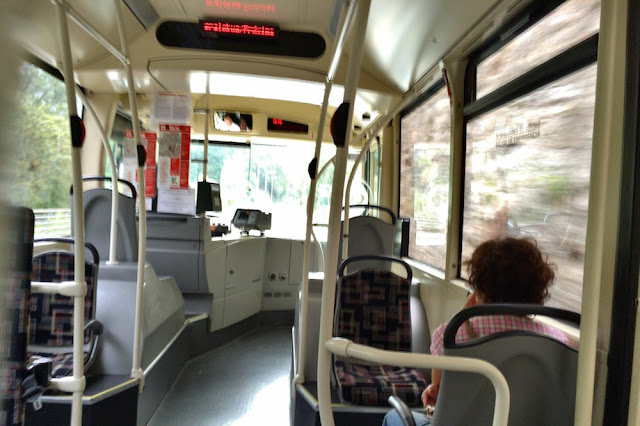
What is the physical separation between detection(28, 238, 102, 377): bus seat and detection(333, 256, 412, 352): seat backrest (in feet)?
4.28

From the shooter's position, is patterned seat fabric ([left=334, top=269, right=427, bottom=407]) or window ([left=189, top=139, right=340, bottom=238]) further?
window ([left=189, top=139, right=340, bottom=238])

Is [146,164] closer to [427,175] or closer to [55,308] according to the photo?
[55,308]

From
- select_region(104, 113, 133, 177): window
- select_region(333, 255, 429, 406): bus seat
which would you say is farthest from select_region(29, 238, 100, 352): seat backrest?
select_region(104, 113, 133, 177): window

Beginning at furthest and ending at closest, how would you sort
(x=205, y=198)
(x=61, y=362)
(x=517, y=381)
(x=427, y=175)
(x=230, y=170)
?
1. (x=230, y=170)
2. (x=205, y=198)
3. (x=427, y=175)
4. (x=61, y=362)
5. (x=517, y=381)

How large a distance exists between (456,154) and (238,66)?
1633 mm

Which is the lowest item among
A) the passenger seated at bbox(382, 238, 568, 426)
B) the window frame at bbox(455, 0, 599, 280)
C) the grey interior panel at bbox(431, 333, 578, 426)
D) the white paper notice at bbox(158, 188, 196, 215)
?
the grey interior panel at bbox(431, 333, 578, 426)

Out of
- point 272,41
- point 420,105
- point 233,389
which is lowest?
point 233,389

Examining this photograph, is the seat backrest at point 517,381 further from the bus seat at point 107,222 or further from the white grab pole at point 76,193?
the bus seat at point 107,222

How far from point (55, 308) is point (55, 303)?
29 mm

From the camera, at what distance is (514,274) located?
1297 millimetres

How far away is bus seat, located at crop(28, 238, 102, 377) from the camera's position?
223 cm

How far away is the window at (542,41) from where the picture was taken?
1.64 m

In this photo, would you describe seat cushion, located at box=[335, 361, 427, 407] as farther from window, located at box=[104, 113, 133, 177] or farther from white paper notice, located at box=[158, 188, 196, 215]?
window, located at box=[104, 113, 133, 177]

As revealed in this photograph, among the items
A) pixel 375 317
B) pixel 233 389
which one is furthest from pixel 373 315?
pixel 233 389
